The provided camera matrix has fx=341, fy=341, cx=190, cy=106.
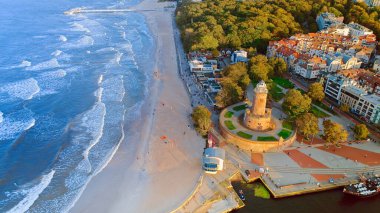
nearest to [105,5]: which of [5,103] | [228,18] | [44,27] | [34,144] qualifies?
[44,27]

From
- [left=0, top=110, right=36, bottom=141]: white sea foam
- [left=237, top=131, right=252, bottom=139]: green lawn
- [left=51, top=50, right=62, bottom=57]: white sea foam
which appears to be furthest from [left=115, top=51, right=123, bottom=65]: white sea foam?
[left=237, top=131, right=252, bottom=139]: green lawn

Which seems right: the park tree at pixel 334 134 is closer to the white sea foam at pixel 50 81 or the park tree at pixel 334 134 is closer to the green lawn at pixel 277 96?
the green lawn at pixel 277 96

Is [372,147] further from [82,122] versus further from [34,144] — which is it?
[34,144]

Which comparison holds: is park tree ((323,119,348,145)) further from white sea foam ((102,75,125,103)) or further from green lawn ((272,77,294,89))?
white sea foam ((102,75,125,103))

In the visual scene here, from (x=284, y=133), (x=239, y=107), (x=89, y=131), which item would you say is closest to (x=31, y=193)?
(x=89, y=131)

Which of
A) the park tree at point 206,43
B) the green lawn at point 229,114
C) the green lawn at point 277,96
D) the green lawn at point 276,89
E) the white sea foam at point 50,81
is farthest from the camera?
the park tree at point 206,43

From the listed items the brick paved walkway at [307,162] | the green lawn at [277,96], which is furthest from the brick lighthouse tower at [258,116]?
the green lawn at [277,96]
